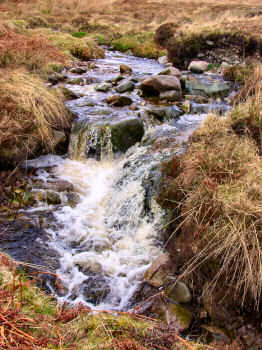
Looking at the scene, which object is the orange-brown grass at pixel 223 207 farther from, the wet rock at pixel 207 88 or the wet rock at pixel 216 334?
the wet rock at pixel 207 88

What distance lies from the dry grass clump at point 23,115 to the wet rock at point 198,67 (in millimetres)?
7144

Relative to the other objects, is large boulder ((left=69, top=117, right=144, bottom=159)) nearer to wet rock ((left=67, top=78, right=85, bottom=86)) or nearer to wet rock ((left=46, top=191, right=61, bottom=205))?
wet rock ((left=46, top=191, right=61, bottom=205))

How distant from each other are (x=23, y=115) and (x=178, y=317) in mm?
3937

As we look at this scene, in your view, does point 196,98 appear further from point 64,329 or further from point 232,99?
point 64,329

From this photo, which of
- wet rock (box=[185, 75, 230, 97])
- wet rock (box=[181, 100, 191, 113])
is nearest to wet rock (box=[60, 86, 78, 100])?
wet rock (box=[181, 100, 191, 113])

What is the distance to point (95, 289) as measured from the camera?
329 cm

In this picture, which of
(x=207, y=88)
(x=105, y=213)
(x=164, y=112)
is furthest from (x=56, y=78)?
(x=105, y=213)

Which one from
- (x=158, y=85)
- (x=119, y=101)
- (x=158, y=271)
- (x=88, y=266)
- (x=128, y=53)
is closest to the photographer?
(x=158, y=271)


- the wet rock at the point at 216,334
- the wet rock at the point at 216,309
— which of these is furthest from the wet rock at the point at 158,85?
the wet rock at the point at 216,334

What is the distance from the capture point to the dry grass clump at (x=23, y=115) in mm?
4605

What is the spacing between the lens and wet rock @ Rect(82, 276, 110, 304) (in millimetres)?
3179

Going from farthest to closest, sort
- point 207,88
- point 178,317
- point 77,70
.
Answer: point 77,70
point 207,88
point 178,317

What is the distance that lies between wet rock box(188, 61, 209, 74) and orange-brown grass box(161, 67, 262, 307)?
7298mm

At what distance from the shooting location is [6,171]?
477cm
